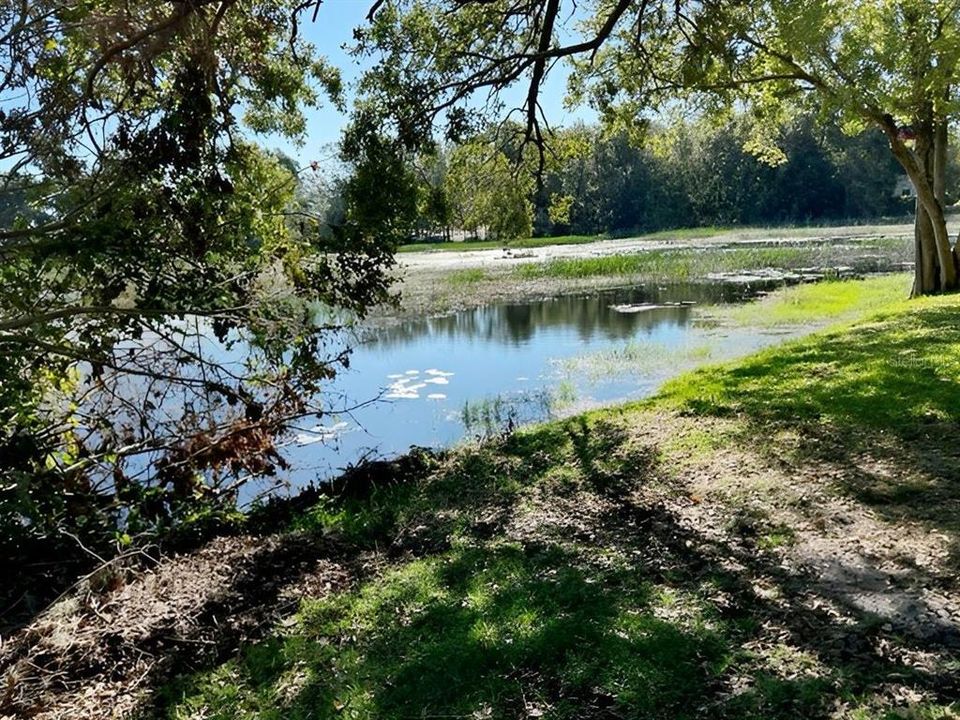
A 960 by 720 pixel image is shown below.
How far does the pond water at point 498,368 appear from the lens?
11281 millimetres

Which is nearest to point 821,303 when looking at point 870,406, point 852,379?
point 852,379

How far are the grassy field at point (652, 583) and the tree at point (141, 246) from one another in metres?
1.92

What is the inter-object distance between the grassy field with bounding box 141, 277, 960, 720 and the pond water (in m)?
3.33

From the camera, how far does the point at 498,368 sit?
51.6ft

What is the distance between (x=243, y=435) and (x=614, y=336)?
38.1ft

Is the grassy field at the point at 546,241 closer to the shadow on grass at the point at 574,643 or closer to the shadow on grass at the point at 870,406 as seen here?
the shadow on grass at the point at 870,406

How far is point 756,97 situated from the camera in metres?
16.5

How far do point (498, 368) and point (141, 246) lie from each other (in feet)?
34.2

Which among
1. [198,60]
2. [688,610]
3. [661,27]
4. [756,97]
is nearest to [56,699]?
[688,610]

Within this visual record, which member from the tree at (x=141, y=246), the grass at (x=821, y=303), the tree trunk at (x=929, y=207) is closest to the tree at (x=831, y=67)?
the tree trunk at (x=929, y=207)

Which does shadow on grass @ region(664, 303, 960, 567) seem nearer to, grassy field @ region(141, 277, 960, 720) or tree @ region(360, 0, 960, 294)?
grassy field @ region(141, 277, 960, 720)

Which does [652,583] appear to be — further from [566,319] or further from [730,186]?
[730,186]

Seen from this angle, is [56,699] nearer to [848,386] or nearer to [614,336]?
[848,386]

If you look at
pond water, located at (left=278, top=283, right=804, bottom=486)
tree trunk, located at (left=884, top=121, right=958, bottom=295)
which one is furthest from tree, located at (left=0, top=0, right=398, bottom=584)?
tree trunk, located at (left=884, top=121, right=958, bottom=295)
